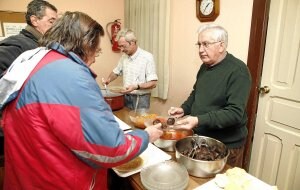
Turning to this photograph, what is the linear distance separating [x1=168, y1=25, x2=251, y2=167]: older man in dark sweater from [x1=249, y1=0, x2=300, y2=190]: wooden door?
65 centimetres

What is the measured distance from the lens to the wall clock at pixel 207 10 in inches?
89.7

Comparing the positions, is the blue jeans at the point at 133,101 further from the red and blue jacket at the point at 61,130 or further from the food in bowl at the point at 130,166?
the red and blue jacket at the point at 61,130

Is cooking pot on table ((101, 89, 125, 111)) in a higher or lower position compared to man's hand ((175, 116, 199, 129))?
lower

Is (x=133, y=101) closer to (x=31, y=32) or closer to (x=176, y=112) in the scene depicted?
(x=176, y=112)

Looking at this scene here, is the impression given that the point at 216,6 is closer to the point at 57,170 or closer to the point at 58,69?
the point at 58,69

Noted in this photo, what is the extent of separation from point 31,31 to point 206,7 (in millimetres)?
1665

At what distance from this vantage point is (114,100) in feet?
6.84

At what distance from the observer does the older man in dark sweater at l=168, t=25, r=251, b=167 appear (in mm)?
1366

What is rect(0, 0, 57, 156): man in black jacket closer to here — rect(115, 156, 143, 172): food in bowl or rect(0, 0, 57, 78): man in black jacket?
rect(0, 0, 57, 78): man in black jacket

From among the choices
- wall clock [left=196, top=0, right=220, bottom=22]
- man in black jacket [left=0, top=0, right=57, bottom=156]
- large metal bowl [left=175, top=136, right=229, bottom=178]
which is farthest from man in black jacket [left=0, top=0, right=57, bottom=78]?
wall clock [left=196, top=0, right=220, bottom=22]

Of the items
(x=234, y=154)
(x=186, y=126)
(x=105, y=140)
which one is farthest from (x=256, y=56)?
(x=105, y=140)

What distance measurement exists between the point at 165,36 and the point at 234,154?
1.81m

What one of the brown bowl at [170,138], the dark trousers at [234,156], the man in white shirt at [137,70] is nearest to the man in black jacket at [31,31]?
the man in white shirt at [137,70]

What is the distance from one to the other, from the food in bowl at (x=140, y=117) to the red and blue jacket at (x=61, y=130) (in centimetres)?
72
